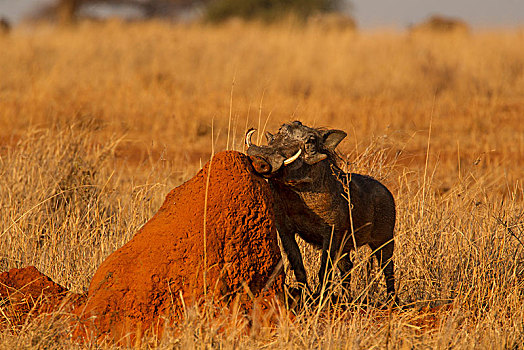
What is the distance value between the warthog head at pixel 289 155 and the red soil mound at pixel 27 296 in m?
1.13

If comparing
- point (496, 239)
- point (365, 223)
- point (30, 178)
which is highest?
point (365, 223)

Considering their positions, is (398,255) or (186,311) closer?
(186,311)

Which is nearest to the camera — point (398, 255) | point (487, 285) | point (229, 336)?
point (229, 336)

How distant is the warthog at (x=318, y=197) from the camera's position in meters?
3.03

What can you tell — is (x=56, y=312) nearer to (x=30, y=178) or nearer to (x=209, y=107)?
(x=30, y=178)

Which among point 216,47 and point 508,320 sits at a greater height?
point 508,320

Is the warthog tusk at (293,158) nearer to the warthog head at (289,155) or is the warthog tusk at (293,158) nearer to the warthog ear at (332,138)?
the warthog head at (289,155)

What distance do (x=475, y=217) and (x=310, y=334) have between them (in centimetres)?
212

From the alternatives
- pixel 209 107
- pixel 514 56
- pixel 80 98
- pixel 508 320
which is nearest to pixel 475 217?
pixel 508 320

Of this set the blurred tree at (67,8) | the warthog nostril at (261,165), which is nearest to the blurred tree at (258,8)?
the blurred tree at (67,8)

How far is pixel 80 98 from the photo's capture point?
11289mm

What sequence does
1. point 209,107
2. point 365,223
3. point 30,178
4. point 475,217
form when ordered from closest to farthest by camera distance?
1. point 365,223
2. point 475,217
3. point 30,178
4. point 209,107

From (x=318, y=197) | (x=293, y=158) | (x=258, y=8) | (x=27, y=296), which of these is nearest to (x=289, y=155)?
(x=293, y=158)

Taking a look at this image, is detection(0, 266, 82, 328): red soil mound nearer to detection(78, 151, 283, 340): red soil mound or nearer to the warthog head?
detection(78, 151, 283, 340): red soil mound
